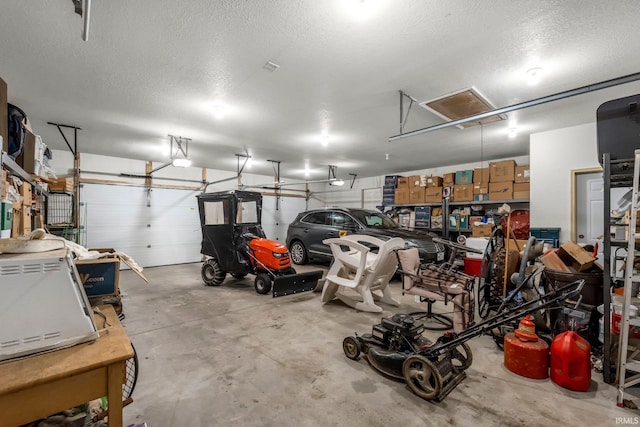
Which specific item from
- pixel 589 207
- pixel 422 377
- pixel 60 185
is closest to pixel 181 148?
pixel 60 185

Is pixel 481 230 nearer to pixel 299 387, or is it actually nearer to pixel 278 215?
pixel 299 387

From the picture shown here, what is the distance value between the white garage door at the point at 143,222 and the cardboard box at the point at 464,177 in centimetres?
694

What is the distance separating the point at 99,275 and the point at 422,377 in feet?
6.95

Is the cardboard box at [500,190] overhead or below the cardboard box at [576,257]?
overhead

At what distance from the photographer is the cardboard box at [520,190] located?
5522 mm

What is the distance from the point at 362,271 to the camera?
3.47 meters

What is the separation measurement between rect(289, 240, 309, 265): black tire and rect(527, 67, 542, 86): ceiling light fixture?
5.19 m

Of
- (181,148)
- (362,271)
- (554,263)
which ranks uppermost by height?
(181,148)

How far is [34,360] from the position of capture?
0.94m

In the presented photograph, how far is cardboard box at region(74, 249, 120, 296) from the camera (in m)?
1.57

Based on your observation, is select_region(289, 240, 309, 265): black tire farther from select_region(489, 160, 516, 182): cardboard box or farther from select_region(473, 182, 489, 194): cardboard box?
select_region(489, 160, 516, 182): cardboard box

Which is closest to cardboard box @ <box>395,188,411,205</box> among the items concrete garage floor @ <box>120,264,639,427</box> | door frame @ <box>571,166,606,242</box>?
door frame @ <box>571,166,606,242</box>

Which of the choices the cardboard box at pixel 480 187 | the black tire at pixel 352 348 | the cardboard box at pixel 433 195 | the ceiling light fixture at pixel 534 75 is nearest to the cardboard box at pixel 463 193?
the cardboard box at pixel 480 187

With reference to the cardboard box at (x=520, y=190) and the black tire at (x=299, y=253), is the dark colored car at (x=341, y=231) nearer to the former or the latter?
the black tire at (x=299, y=253)
